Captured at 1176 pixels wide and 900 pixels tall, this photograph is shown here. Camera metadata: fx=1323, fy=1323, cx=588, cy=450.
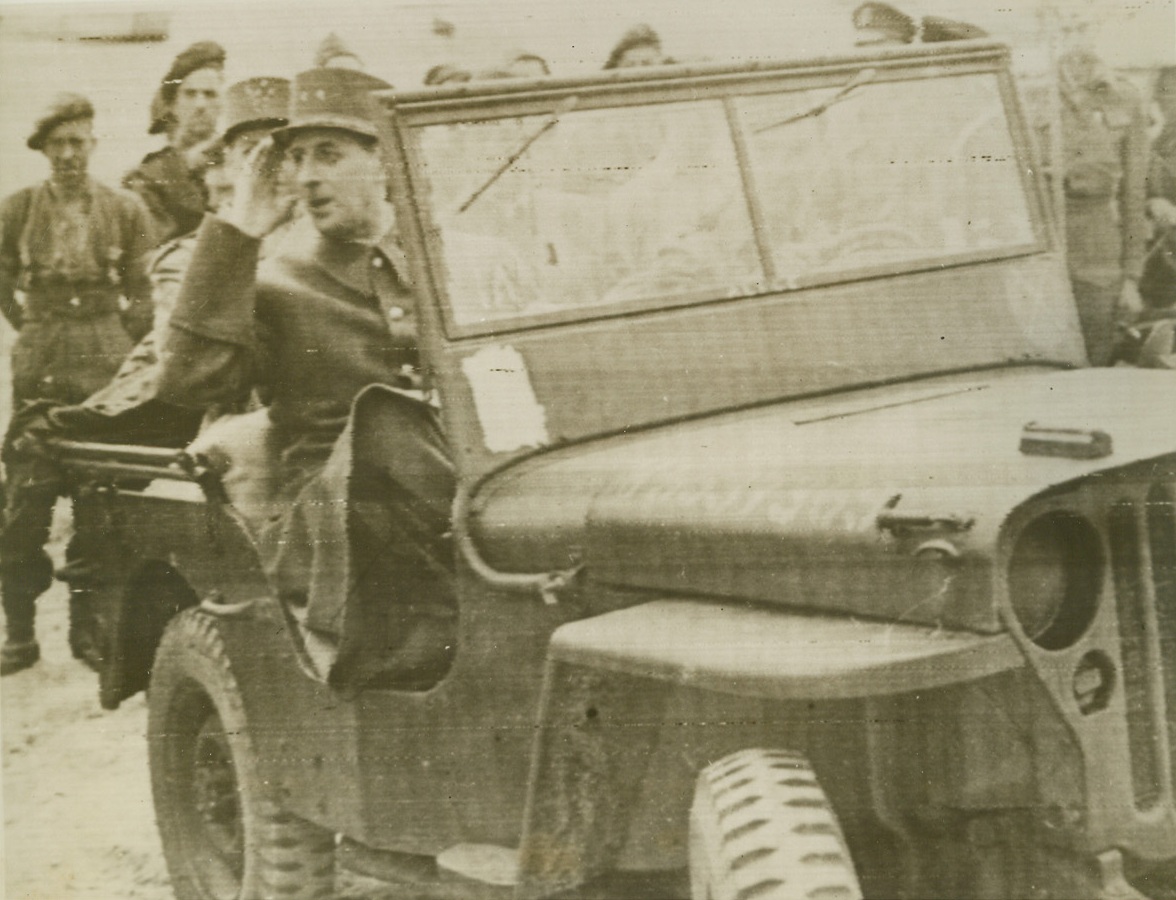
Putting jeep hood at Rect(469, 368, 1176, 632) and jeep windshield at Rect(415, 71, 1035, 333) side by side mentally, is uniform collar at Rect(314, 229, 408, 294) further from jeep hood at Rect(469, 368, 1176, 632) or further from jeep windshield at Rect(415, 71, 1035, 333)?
jeep hood at Rect(469, 368, 1176, 632)

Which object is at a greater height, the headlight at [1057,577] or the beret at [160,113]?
the beret at [160,113]

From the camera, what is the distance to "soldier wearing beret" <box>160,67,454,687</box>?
2.65 metres

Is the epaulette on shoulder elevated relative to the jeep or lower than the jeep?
elevated

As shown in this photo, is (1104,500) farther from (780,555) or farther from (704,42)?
(704,42)

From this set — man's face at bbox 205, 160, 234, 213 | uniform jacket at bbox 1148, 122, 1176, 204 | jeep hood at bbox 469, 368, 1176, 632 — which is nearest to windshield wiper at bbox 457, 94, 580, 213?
jeep hood at bbox 469, 368, 1176, 632

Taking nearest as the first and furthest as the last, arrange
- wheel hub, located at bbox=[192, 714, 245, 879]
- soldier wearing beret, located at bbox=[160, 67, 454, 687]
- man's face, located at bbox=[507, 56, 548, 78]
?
soldier wearing beret, located at bbox=[160, 67, 454, 687] → man's face, located at bbox=[507, 56, 548, 78] → wheel hub, located at bbox=[192, 714, 245, 879]

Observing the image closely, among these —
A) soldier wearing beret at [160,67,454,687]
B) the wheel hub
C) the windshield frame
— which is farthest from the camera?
the wheel hub

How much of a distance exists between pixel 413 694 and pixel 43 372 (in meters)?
1.23

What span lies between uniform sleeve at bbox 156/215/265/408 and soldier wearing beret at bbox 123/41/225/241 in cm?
11

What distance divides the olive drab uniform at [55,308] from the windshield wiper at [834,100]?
4.80ft

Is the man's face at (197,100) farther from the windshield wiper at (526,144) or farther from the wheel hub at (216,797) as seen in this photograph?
the wheel hub at (216,797)

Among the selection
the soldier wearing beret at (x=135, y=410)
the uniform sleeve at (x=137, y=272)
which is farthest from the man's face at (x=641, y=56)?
the uniform sleeve at (x=137, y=272)

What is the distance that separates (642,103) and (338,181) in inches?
30.3

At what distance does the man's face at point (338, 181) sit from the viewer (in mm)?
2932
